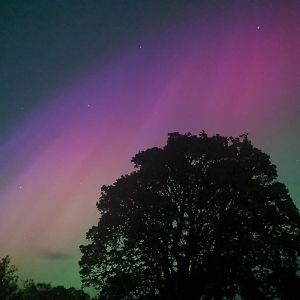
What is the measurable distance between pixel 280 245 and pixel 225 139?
9.73 metres

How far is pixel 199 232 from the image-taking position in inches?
1112

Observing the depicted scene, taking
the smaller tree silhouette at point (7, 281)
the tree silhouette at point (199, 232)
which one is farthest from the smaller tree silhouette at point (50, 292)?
the tree silhouette at point (199, 232)

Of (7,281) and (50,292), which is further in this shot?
(50,292)

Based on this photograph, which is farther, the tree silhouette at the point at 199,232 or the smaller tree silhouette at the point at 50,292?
the smaller tree silhouette at the point at 50,292

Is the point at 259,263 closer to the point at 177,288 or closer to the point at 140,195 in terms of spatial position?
the point at 177,288

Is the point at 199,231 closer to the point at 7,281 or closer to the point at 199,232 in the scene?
the point at 199,232

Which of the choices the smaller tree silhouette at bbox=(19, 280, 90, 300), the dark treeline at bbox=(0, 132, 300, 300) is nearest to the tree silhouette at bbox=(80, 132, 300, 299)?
the dark treeline at bbox=(0, 132, 300, 300)

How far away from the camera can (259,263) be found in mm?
Result: 26953

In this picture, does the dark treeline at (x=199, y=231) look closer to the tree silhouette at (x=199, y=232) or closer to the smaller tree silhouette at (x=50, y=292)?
the tree silhouette at (x=199, y=232)

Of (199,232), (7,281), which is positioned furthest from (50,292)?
(199,232)

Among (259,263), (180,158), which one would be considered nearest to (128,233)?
(180,158)

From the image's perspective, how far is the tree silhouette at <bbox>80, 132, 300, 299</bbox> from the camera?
27.0 m

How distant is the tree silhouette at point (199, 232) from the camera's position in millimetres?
27047

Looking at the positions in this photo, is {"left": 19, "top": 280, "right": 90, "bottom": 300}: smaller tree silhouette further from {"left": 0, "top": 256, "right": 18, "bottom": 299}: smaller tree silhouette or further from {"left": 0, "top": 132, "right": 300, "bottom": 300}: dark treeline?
{"left": 0, "top": 132, "right": 300, "bottom": 300}: dark treeline
